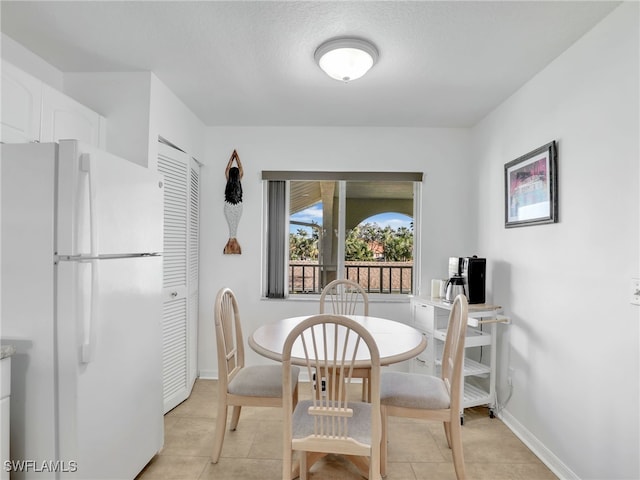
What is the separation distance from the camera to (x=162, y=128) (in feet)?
8.43

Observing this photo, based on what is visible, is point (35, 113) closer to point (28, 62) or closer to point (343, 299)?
point (28, 62)

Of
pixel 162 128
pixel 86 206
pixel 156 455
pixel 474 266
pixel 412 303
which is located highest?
pixel 162 128

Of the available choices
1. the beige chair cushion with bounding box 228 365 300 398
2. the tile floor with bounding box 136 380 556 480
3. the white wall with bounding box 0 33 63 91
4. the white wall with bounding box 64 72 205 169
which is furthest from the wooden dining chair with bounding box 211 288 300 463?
the white wall with bounding box 0 33 63 91

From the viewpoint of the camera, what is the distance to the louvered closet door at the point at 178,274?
273 centimetres

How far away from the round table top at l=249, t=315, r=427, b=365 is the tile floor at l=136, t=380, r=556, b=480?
29.0 inches

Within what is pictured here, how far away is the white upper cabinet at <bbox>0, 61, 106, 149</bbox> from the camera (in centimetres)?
170

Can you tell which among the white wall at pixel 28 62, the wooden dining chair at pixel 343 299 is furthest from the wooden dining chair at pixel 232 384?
the white wall at pixel 28 62

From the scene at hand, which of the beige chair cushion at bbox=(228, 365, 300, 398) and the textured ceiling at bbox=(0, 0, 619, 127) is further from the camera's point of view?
the beige chair cushion at bbox=(228, 365, 300, 398)

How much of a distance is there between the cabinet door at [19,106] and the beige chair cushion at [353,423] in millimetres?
1947

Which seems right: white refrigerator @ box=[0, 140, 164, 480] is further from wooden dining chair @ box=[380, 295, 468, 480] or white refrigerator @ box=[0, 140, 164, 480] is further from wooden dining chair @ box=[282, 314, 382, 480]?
wooden dining chair @ box=[380, 295, 468, 480]

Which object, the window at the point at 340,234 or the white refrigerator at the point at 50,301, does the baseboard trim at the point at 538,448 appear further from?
the white refrigerator at the point at 50,301

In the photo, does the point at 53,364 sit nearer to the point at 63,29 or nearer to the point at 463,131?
the point at 63,29

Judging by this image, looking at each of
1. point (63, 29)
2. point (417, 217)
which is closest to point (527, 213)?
point (417, 217)

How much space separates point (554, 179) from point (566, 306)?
75cm
